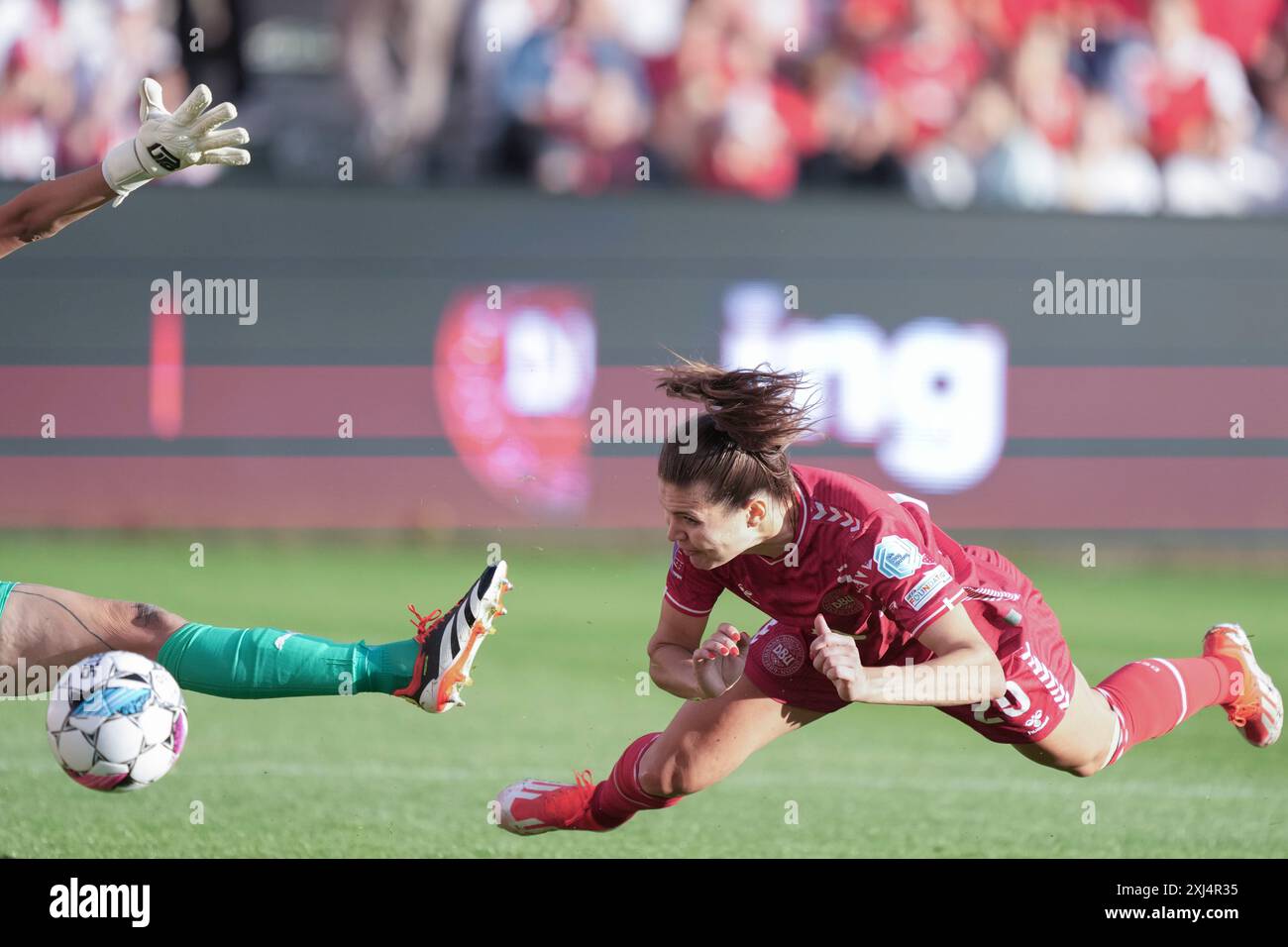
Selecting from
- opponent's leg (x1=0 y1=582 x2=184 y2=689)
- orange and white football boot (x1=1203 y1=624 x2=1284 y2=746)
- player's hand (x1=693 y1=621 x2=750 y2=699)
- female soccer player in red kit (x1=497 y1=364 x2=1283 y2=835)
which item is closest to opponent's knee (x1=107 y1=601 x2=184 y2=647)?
opponent's leg (x1=0 y1=582 x2=184 y2=689)

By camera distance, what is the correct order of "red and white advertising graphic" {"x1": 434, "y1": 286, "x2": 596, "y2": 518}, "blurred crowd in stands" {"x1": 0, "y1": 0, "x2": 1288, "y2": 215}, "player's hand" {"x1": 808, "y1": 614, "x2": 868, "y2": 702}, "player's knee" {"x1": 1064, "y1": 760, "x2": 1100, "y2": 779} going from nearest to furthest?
1. "player's hand" {"x1": 808, "y1": 614, "x2": 868, "y2": 702}
2. "player's knee" {"x1": 1064, "y1": 760, "x2": 1100, "y2": 779}
3. "red and white advertising graphic" {"x1": 434, "y1": 286, "x2": 596, "y2": 518}
4. "blurred crowd in stands" {"x1": 0, "y1": 0, "x2": 1288, "y2": 215}

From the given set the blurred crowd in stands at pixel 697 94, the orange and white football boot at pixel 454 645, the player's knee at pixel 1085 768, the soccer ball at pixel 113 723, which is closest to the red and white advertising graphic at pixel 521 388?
the blurred crowd in stands at pixel 697 94

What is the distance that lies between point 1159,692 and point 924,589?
1.37 metres

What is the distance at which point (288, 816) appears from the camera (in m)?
5.01

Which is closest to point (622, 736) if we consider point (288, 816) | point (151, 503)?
point (288, 816)

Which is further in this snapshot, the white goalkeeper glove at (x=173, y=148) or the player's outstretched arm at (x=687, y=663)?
the player's outstretched arm at (x=687, y=663)

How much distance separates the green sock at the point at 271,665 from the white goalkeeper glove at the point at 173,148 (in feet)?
3.92

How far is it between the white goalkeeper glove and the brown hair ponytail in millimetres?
1258

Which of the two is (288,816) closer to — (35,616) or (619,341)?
(35,616)

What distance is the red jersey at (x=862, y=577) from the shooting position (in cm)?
381

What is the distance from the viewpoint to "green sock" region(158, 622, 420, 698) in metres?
4.26

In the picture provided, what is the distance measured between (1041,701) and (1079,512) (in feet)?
18.1

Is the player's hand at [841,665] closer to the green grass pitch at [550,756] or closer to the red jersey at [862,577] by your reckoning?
the red jersey at [862,577]

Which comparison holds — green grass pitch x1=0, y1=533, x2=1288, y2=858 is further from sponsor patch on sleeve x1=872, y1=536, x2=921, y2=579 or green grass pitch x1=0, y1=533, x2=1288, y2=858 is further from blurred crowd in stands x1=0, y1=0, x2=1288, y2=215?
blurred crowd in stands x1=0, y1=0, x2=1288, y2=215
